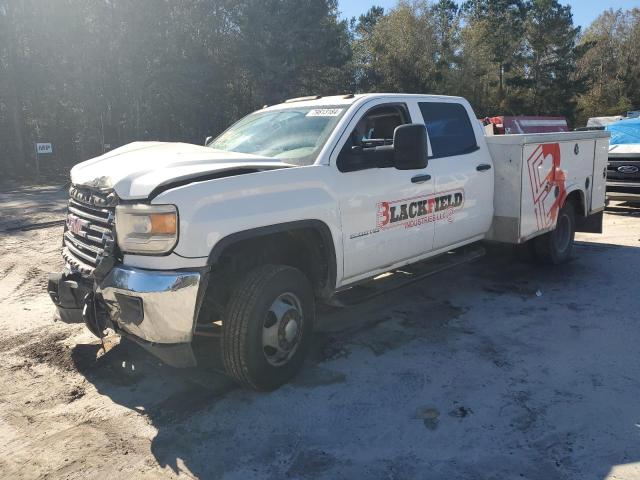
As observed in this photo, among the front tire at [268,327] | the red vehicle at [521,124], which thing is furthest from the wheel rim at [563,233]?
the red vehicle at [521,124]

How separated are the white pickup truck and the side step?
47 mm

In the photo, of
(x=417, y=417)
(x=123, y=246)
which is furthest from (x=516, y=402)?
(x=123, y=246)

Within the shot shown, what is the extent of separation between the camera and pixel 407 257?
498 centimetres

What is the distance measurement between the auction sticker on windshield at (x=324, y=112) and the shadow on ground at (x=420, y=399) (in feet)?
6.16

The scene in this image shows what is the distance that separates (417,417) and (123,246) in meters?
2.11

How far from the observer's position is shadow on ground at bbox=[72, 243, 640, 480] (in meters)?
3.11

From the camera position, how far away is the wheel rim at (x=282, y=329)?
12.5 feet

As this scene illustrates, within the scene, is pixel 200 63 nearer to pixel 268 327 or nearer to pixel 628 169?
pixel 628 169

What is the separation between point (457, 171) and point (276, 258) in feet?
7.07

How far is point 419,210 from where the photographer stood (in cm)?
495

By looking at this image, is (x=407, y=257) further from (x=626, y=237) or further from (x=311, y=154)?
(x=626, y=237)

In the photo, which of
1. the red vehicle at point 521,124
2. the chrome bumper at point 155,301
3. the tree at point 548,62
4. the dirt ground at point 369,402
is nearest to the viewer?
the dirt ground at point 369,402

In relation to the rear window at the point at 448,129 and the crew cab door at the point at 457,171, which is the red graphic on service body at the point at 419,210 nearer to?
the crew cab door at the point at 457,171

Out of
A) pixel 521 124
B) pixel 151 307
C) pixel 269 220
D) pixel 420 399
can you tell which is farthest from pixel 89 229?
pixel 521 124
